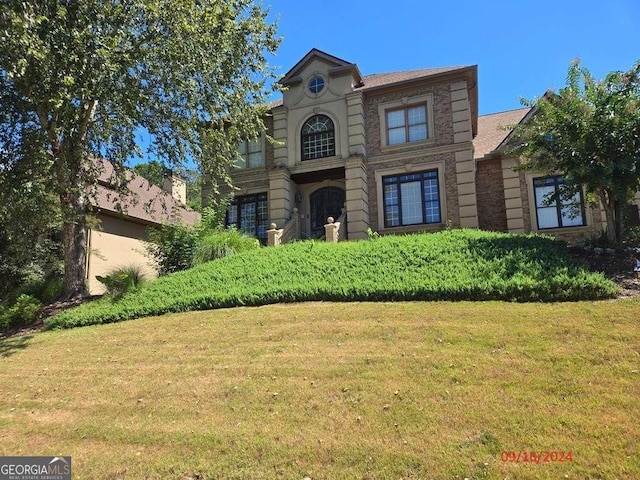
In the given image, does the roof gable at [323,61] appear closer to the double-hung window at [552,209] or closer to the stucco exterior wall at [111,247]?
the double-hung window at [552,209]

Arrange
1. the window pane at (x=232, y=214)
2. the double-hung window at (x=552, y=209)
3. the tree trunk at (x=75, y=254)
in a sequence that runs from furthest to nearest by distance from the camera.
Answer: the window pane at (x=232, y=214)
the double-hung window at (x=552, y=209)
the tree trunk at (x=75, y=254)

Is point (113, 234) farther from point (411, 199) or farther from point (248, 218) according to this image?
point (411, 199)

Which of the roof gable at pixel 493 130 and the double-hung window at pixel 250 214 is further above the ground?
the roof gable at pixel 493 130

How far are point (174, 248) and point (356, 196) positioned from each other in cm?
762


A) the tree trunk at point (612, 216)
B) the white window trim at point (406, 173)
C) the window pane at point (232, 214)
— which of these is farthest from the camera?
the window pane at point (232, 214)

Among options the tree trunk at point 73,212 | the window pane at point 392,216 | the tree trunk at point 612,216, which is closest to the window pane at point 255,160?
the window pane at point 392,216

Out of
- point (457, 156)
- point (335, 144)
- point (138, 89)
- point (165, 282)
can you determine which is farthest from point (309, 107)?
point (165, 282)

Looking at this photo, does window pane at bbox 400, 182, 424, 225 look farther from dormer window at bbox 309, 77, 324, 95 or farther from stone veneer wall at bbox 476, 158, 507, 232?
dormer window at bbox 309, 77, 324, 95

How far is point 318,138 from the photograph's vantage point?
826 inches

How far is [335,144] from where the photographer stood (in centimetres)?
2041

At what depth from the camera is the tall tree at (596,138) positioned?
1098cm

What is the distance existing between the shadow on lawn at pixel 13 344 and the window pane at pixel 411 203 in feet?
44.0

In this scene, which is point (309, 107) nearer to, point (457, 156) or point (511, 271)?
point (457, 156)

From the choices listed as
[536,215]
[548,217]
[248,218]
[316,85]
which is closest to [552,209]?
[548,217]
